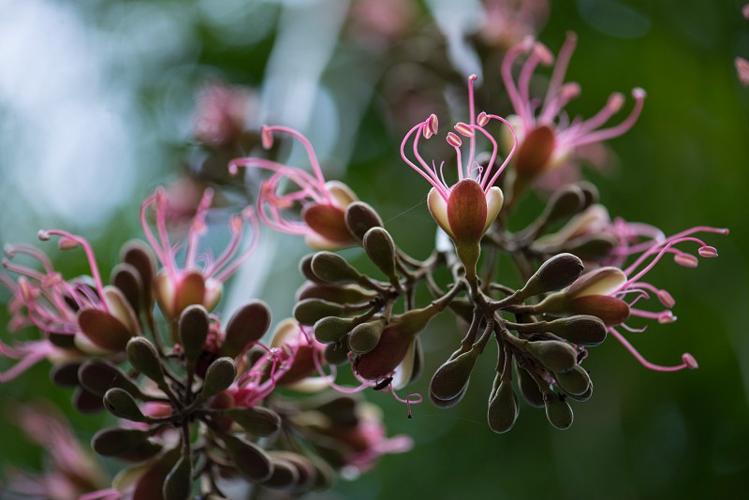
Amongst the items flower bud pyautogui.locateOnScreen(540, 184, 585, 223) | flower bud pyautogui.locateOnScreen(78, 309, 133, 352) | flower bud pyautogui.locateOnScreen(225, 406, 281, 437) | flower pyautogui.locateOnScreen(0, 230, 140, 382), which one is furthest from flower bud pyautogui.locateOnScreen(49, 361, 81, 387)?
flower bud pyautogui.locateOnScreen(540, 184, 585, 223)

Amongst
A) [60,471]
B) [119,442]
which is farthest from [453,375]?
[60,471]

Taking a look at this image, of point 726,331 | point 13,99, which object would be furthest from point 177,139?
point 726,331

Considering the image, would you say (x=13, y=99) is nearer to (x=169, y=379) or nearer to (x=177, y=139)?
(x=177, y=139)

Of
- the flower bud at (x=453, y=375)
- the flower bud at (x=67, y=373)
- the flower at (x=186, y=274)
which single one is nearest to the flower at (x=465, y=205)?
the flower bud at (x=453, y=375)

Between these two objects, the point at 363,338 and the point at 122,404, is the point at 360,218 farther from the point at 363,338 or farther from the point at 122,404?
the point at 122,404

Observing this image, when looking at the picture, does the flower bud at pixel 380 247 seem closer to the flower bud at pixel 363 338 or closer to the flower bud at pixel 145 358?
the flower bud at pixel 363 338
